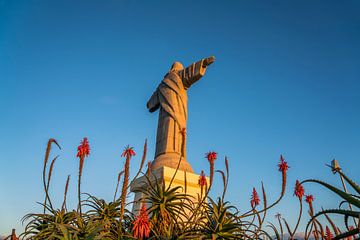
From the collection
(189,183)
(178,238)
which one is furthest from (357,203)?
(189,183)

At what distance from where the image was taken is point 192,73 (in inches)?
579

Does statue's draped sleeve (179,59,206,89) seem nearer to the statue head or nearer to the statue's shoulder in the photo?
the statue's shoulder

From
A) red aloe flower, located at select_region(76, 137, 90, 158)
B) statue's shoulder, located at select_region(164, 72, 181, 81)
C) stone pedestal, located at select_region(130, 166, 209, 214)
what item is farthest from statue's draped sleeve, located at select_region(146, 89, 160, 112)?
red aloe flower, located at select_region(76, 137, 90, 158)

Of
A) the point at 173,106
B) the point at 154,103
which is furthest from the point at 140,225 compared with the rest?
the point at 154,103

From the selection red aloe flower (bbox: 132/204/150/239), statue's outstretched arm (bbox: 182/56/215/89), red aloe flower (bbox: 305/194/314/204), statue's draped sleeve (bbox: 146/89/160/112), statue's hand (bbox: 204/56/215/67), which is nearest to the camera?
red aloe flower (bbox: 132/204/150/239)

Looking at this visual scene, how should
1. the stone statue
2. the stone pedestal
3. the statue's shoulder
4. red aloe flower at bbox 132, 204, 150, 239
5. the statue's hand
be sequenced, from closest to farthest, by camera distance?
red aloe flower at bbox 132, 204, 150, 239, the stone pedestal, the stone statue, the statue's hand, the statue's shoulder

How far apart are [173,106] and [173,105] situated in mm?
50


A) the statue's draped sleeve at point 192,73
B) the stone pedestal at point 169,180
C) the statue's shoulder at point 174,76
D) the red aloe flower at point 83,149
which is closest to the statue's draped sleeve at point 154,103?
the statue's shoulder at point 174,76

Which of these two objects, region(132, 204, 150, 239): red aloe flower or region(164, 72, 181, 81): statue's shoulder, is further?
region(164, 72, 181, 81): statue's shoulder

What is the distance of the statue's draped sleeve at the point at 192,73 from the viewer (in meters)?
14.6

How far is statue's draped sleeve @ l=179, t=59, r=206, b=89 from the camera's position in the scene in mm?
14560

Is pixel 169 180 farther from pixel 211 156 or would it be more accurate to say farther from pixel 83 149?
pixel 83 149

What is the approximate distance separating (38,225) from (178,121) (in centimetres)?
810

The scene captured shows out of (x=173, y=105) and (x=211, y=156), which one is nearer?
(x=211, y=156)
